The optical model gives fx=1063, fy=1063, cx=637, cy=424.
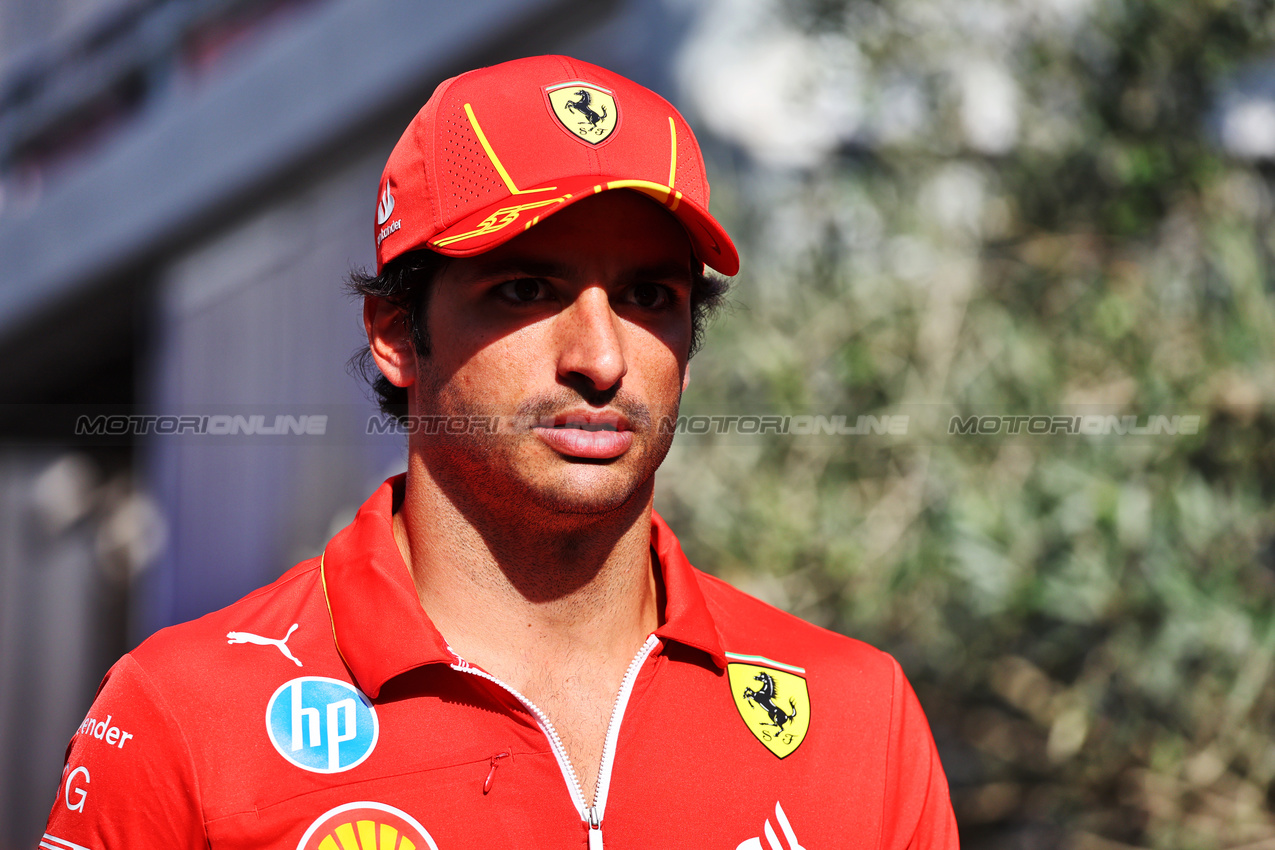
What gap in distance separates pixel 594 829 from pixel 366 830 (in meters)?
0.31

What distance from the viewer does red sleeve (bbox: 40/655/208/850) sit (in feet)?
4.49

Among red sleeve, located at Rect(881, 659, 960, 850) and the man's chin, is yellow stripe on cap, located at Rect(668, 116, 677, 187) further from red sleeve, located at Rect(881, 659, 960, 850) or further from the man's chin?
red sleeve, located at Rect(881, 659, 960, 850)

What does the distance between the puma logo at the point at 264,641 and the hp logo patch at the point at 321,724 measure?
42mm

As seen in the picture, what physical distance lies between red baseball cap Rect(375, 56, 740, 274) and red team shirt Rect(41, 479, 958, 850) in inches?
19.5

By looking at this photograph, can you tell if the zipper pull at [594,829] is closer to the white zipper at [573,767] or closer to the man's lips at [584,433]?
the white zipper at [573,767]

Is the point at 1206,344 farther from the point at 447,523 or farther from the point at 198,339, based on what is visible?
the point at 198,339

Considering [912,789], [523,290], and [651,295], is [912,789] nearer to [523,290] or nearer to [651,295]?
[651,295]

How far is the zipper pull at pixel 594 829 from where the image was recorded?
1.45m

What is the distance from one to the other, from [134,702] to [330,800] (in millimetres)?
298

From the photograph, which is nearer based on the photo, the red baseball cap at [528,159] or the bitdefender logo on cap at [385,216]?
the red baseball cap at [528,159]

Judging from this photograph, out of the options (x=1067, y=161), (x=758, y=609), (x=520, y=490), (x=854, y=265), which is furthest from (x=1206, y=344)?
(x=520, y=490)
